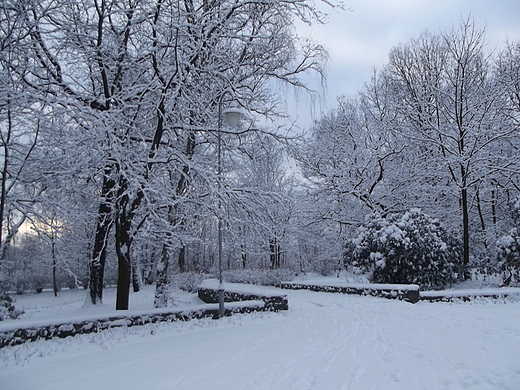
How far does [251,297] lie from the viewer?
12789 mm

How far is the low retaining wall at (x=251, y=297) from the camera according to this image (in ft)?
35.2

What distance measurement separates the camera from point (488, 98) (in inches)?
685

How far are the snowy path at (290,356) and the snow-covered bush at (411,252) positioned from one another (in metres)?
4.82

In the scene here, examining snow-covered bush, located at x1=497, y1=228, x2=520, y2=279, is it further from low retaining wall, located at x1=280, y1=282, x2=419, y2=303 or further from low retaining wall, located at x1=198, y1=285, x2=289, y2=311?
low retaining wall, located at x1=198, y1=285, x2=289, y2=311

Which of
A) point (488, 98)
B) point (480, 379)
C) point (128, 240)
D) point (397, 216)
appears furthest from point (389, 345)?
point (488, 98)

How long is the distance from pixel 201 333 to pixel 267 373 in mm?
3209

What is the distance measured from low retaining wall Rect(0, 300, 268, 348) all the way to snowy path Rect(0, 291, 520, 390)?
303 mm

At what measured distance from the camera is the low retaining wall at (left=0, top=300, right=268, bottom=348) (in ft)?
22.2

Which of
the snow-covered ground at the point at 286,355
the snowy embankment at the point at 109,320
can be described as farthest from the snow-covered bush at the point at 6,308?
the snow-covered ground at the point at 286,355

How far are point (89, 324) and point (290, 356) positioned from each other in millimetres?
4507

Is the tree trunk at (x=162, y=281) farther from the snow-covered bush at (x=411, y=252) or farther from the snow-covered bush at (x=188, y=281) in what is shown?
the snow-covered bush at (x=188, y=281)

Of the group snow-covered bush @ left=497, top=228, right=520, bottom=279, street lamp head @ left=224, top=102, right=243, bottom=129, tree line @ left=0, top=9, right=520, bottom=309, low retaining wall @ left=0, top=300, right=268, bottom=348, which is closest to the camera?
low retaining wall @ left=0, top=300, right=268, bottom=348

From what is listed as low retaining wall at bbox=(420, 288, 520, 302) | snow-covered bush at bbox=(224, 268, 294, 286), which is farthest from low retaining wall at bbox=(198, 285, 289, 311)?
snow-covered bush at bbox=(224, 268, 294, 286)

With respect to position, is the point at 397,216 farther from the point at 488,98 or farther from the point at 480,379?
the point at 480,379
